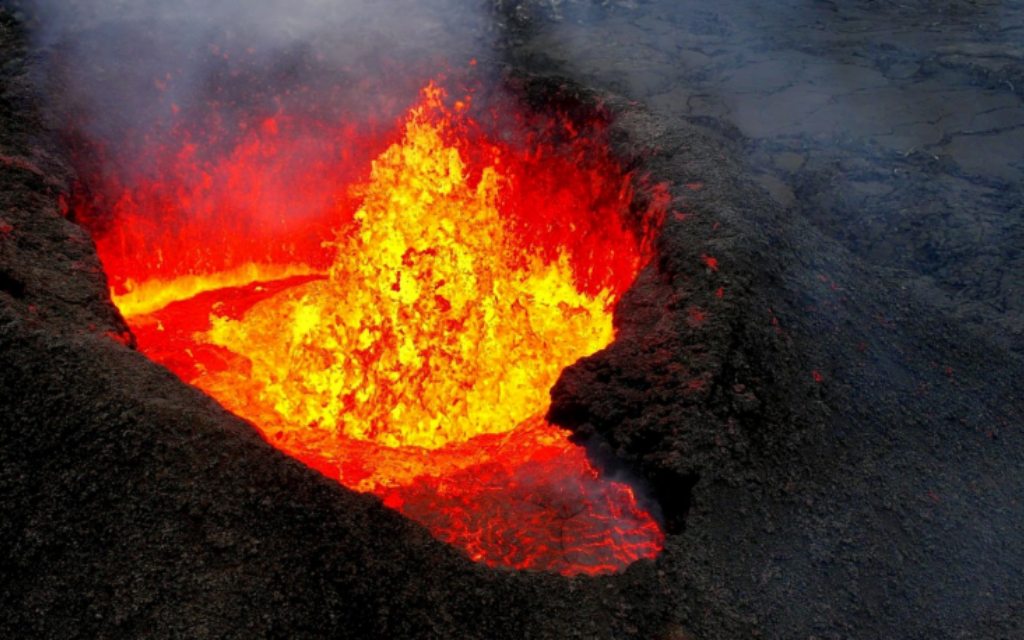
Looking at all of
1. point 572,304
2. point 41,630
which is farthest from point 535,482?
point 572,304

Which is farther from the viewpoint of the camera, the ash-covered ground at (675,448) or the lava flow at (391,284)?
the lava flow at (391,284)

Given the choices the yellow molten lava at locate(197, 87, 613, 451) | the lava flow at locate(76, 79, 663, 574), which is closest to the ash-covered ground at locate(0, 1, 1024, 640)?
the lava flow at locate(76, 79, 663, 574)

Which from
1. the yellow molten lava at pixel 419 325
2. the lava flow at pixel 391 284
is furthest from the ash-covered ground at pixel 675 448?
the yellow molten lava at pixel 419 325

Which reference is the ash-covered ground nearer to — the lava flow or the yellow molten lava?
the lava flow

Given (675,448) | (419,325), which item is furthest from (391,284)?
(675,448)

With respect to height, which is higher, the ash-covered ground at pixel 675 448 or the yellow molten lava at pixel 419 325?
the ash-covered ground at pixel 675 448

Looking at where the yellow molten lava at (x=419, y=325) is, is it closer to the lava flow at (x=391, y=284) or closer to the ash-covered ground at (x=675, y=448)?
the lava flow at (x=391, y=284)
